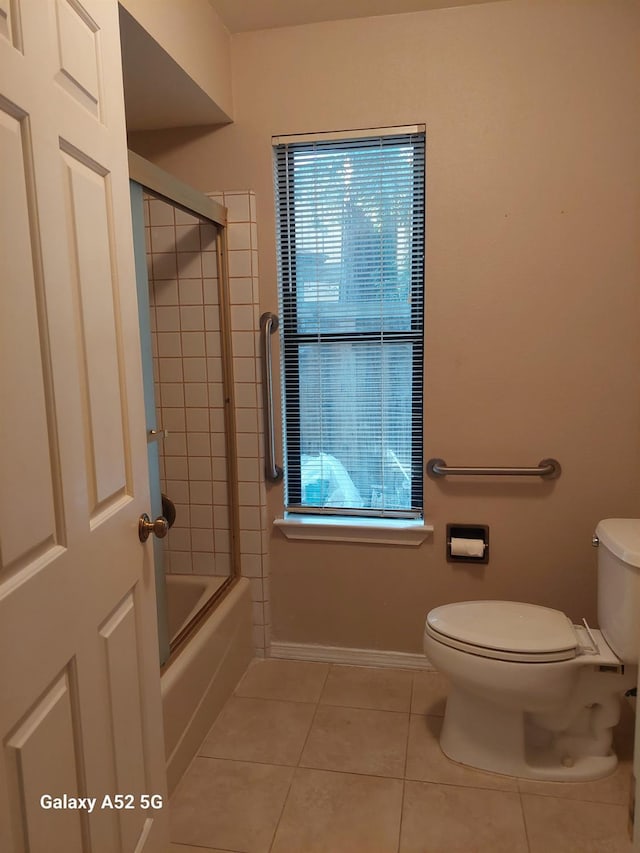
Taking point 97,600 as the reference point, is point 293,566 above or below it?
below

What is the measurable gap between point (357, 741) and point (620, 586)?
0.98 m

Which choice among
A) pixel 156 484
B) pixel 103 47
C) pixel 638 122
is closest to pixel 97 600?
pixel 156 484

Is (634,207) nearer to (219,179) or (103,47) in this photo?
(219,179)

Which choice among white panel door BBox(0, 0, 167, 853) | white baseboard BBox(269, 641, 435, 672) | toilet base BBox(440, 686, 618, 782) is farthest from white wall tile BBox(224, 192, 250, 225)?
toilet base BBox(440, 686, 618, 782)

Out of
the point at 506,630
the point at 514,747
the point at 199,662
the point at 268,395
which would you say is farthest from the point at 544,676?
the point at 268,395

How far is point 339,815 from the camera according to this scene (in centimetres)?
165

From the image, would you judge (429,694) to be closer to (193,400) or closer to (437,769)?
(437,769)

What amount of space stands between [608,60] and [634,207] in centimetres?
48

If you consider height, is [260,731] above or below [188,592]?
below

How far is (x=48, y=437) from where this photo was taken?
0.95m

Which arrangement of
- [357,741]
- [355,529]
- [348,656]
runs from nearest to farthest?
[357,741], [355,529], [348,656]

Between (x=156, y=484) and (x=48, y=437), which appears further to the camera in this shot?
(x=156, y=484)

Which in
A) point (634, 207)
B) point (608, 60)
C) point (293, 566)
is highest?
point (608, 60)

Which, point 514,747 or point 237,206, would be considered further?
point 237,206
